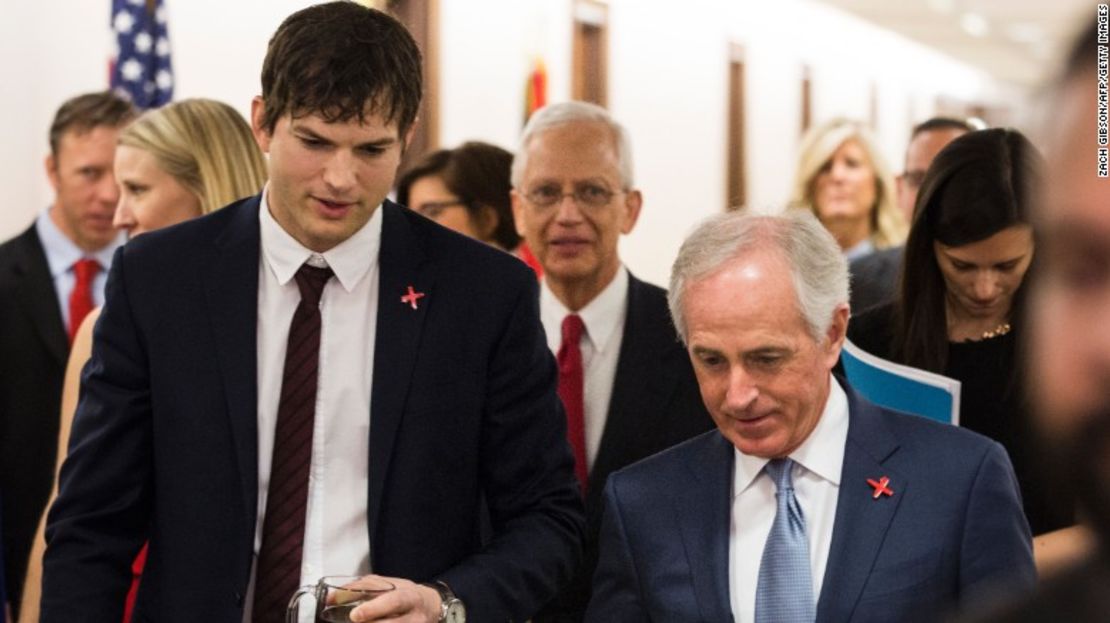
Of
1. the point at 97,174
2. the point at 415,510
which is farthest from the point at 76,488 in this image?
the point at 97,174

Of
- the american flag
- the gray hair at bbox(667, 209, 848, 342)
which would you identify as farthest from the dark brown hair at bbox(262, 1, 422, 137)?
the american flag

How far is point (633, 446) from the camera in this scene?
→ 130 inches

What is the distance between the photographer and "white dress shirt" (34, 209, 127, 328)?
14.5 feet

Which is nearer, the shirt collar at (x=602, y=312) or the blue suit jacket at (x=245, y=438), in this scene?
the blue suit jacket at (x=245, y=438)

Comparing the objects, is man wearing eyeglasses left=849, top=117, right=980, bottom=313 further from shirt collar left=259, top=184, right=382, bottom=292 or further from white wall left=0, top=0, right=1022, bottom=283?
shirt collar left=259, top=184, right=382, bottom=292

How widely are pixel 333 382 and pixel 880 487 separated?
0.84m

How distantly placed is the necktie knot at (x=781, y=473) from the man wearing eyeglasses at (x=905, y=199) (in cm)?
→ 158

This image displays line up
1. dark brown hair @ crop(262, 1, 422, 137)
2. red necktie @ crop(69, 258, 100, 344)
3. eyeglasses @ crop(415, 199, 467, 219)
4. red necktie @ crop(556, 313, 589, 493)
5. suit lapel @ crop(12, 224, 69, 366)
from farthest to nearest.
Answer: eyeglasses @ crop(415, 199, 467, 219), red necktie @ crop(69, 258, 100, 344), suit lapel @ crop(12, 224, 69, 366), red necktie @ crop(556, 313, 589, 493), dark brown hair @ crop(262, 1, 422, 137)

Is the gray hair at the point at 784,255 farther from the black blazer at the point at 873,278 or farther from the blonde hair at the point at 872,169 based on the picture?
the blonde hair at the point at 872,169

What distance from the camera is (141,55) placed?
6.05m

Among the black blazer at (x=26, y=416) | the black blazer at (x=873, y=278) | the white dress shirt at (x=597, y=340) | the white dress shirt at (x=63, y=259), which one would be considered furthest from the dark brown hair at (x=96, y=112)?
the black blazer at (x=873, y=278)

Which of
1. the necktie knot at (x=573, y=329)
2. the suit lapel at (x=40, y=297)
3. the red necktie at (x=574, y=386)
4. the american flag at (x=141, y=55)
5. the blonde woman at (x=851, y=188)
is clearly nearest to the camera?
the red necktie at (x=574, y=386)

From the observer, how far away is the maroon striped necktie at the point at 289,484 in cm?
229

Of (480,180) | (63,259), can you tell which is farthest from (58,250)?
(480,180)
